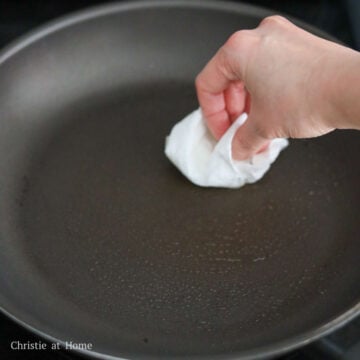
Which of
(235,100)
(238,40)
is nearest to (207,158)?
(235,100)

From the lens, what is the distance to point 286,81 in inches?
26.2

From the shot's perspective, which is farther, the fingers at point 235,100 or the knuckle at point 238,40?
the fingers at point 235,100

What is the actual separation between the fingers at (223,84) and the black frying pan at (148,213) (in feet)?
0.36

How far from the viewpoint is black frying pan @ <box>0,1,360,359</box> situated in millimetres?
712

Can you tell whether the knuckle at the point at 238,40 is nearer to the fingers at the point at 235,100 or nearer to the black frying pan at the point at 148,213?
the fingers at the point at 235,100

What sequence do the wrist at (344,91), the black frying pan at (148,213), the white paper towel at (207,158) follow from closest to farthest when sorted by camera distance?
the wrist at (344,91) → the black frying pan at (148,213) → the white paper towel at (207,158)

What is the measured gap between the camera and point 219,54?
0.75 metres

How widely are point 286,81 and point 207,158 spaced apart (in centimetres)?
23

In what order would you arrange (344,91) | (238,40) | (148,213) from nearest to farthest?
(344,91) → (238,40) → (148,213)

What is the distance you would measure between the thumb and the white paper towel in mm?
18

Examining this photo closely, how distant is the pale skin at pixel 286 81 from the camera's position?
2.03ft

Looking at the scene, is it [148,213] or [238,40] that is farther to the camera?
[148,213]

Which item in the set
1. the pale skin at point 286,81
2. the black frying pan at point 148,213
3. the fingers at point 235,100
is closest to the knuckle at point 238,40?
the pale skin at point 286,81

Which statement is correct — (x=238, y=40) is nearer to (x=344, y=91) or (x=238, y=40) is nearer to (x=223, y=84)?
(x=223, y=84)
